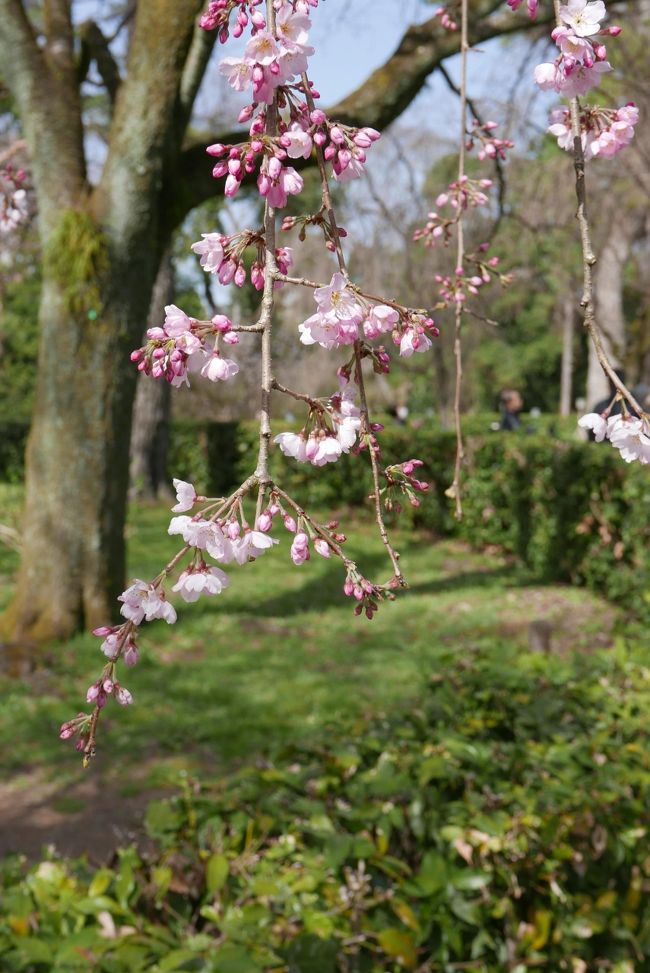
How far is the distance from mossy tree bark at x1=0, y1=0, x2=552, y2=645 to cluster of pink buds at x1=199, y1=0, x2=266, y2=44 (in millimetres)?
4725

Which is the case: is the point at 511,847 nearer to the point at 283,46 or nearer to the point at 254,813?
the point at 254,813

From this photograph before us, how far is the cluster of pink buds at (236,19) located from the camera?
3.00ft

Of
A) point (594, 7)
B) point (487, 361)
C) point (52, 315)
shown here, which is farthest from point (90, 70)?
point (487, 361)

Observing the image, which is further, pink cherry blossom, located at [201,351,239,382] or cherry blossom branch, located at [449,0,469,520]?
cherry blossom branch, located at [449,0,469,520]

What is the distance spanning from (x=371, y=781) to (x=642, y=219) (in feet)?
55.7

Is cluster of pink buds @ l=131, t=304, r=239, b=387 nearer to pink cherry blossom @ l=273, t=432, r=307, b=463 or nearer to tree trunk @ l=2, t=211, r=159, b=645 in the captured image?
pink cherry blossom @ l=273, t=432, r=307, b=463

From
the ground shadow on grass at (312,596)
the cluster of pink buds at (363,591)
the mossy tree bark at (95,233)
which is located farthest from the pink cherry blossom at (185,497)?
the ground shadow on grass at (312,596)

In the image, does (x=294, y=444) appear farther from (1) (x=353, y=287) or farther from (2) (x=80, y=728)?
(2) (x=80, y=728)

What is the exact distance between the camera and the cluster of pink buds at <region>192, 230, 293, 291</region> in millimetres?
968

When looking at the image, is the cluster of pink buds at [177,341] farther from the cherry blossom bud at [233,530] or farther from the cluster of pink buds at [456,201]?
the cluster of pink buds at [456,201]

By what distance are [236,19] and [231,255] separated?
0.82 ft

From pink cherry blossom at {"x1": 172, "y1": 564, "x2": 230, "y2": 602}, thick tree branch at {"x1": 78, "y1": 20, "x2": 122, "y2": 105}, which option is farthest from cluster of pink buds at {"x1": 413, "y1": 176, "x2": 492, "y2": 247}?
thick tree branch at {"x1": 78, "y1": 20, "x2": 122, "y2": 105}

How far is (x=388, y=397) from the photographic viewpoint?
80.9ft

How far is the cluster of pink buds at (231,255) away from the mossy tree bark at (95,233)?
4.74 m
